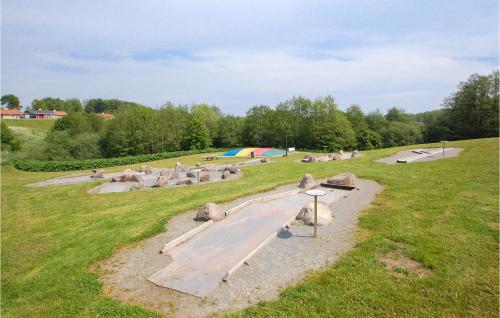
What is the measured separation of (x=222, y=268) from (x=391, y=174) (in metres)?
13.6

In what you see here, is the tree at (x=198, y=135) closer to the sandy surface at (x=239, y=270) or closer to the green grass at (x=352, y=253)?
the green grass at (x=352, y=253)

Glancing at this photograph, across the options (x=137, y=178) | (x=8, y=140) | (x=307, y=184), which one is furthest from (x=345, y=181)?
(x=8, y=140)

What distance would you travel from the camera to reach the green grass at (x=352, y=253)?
5605mm

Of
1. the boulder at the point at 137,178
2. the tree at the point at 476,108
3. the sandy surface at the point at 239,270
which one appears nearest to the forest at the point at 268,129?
the tree at the point at 476,108

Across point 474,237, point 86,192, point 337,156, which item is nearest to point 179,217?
point 474,237

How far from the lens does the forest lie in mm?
47531

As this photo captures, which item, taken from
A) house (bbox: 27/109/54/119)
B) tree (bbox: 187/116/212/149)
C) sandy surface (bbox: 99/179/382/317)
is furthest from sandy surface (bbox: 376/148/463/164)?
house (bbox: 27/109/54/119)

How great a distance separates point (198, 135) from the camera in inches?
2375

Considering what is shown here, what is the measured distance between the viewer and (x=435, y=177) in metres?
15.9

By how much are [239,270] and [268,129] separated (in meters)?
54.8

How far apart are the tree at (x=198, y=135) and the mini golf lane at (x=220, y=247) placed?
1931 inches

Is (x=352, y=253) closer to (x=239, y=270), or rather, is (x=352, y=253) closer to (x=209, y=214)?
(x=239, y=270)

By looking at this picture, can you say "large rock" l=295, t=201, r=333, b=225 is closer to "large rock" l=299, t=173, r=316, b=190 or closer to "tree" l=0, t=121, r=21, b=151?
"large rock" l=299, t=173, r=316, b=190

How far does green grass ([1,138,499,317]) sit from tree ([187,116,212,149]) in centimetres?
4446
